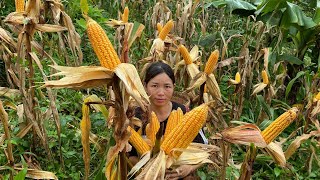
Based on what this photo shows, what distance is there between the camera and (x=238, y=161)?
327 centimetres

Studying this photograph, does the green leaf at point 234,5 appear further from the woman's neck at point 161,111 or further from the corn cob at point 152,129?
the corn cob at point 152,129

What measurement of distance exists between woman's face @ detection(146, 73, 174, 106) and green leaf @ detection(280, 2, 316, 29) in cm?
250

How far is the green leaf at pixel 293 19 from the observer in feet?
14.3

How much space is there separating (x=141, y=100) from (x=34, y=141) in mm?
1518

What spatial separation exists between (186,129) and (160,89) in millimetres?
1023

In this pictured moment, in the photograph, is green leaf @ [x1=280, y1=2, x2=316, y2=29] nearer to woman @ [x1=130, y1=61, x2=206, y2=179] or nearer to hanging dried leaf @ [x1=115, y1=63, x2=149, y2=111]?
woman @ [x1=130, y1=61, x2=206, y2=179]

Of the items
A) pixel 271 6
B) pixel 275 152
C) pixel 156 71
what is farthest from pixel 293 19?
pixel 275 152

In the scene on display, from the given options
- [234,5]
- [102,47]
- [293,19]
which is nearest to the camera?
[102,47]

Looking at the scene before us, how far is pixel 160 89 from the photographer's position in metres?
2.31

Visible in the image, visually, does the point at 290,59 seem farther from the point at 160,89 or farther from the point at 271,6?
the point at 160,89

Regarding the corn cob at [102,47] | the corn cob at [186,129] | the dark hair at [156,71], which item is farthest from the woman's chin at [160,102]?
the corn cob at [102,47]

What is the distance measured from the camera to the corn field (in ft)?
4.38

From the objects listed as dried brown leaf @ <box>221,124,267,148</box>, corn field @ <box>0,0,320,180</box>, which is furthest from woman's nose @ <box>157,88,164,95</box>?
dried brown leaf @ <box>221,124,267,148</box>

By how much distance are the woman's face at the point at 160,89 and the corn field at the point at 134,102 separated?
23 cm
